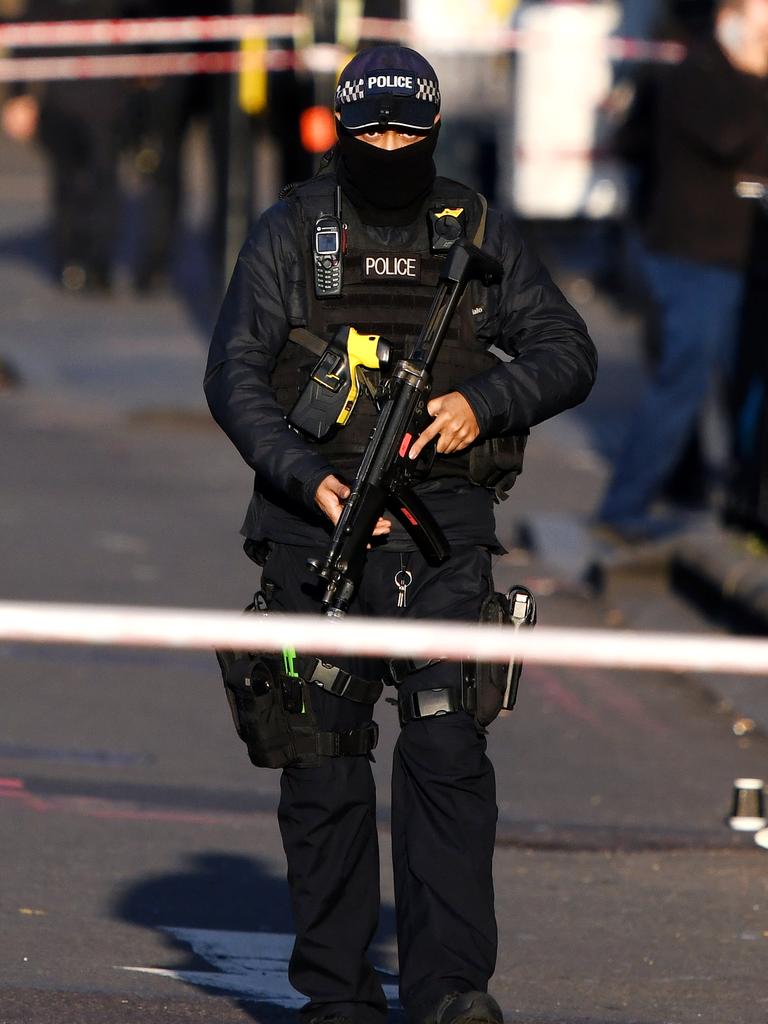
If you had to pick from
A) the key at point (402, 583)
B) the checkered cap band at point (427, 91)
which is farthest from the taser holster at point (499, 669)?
the checkered cap band at point (427, 91)

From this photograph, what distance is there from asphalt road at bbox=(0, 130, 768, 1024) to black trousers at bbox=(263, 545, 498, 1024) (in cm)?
37

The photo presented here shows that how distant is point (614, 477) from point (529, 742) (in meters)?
2.90

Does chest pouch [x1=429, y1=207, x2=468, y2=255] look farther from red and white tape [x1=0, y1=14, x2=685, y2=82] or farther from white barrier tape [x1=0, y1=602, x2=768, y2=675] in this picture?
red and white tape [x1=0, y1=14, x2=685, y2=82]

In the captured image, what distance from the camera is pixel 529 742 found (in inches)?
287

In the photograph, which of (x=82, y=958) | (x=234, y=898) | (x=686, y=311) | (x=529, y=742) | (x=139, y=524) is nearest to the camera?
(x=82, y=958)

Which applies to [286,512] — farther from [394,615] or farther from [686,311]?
[686,311]

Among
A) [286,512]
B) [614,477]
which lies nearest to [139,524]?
[614,477]

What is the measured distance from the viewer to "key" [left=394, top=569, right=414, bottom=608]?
4.50m

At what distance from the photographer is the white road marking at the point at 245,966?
4.98m

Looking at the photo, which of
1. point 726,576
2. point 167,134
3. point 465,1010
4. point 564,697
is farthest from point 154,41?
point 465,1010

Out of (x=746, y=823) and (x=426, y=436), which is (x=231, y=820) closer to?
(x=746, y=823)

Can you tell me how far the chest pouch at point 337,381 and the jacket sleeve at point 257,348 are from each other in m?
0.04

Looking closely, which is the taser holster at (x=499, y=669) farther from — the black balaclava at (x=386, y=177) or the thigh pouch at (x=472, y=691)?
the black balaclava at (x=386, y=177)

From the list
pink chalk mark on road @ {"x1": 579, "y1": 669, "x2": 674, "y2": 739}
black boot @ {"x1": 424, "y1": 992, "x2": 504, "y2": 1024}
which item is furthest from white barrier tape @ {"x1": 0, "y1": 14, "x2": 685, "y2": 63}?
black boot @ {"x1": 424, "y1": 992, "x2": 504, "y2": 1024}
